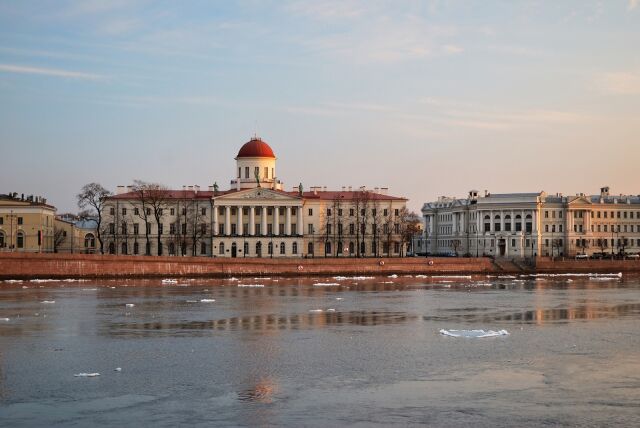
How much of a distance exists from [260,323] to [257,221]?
6875 centimetres

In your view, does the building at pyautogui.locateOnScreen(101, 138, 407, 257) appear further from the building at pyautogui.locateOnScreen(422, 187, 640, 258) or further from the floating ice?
the floating ice

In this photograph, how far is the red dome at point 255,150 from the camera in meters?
105

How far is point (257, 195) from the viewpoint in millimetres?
102500

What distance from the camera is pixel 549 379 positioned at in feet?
73.1

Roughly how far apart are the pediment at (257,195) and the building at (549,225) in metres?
28.2

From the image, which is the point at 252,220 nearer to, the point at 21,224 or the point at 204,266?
the point at 21,224

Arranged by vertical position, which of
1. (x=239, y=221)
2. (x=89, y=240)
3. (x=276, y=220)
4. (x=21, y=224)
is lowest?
(x=89, y=240)

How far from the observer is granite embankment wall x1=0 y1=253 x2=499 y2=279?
6462cm

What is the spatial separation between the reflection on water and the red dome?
66.7 m

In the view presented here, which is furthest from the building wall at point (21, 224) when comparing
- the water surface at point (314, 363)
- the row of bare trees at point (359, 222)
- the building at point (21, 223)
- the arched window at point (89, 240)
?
the water surface at point (314, 363)

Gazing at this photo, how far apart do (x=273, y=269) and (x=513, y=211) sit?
50770 mm

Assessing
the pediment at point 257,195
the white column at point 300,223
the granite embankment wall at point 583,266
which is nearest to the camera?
the granite embankment wall at point 583,266

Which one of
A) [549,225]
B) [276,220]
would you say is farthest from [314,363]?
[549,225]

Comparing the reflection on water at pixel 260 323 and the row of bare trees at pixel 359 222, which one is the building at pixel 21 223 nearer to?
the row of bare trees at pixel 359 222
